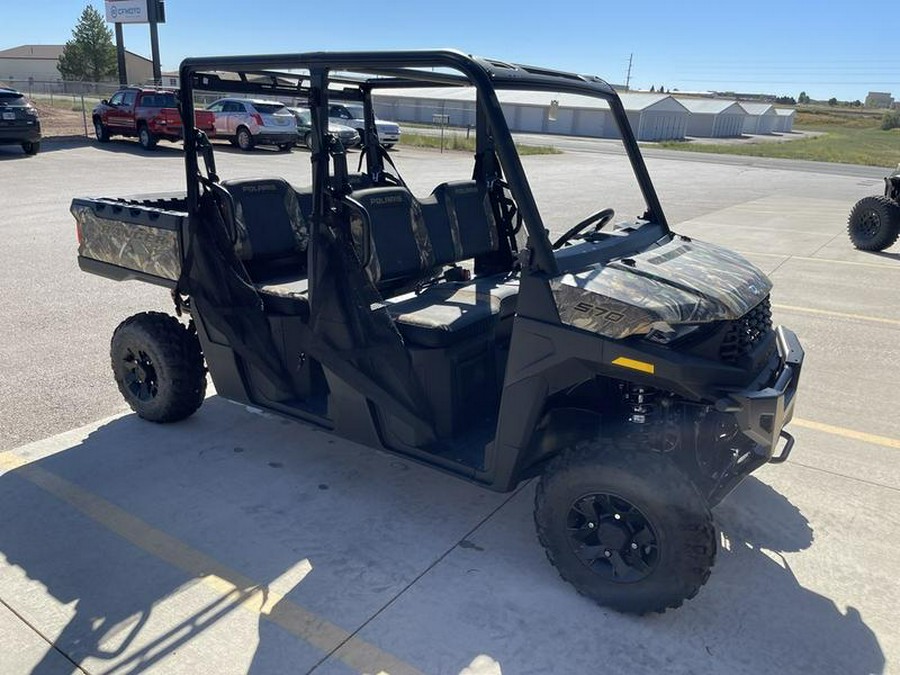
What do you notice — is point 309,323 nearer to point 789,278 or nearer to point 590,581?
point 590,581

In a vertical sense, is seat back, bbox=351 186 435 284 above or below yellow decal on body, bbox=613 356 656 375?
above

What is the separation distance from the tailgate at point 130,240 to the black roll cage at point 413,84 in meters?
0.31

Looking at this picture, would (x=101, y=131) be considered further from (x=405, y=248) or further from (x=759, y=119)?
(x=759, y=119)

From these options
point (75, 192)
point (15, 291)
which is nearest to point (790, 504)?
point (15, 291)

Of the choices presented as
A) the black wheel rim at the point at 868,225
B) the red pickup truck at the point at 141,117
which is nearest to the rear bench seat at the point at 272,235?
the black wheel rim at the point at 868,225

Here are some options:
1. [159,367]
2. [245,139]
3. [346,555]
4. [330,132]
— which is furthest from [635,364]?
[245,139]

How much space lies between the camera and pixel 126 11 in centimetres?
2977

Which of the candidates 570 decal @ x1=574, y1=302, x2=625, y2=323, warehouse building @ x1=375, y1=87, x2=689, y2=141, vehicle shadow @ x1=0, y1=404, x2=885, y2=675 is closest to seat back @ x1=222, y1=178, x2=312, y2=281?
vehicle shadow @ x1=0, y1=404, x2=885, y2=675

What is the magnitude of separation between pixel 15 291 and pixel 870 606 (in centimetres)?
724

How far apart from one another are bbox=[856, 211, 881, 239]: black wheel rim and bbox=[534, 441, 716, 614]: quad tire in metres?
9.83

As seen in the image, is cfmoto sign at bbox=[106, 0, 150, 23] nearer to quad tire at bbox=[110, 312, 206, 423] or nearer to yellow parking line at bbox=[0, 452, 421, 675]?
quad tire at bbox=[110, 312, 206, 423]

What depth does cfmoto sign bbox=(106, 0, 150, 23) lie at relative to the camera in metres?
28.8

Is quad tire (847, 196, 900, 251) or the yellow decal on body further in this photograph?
quad tire (847, 196, 900, 251)

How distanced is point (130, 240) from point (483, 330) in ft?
7.27
